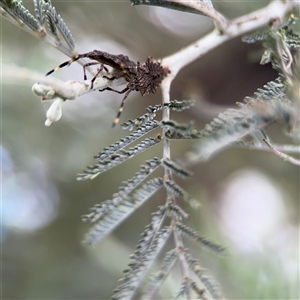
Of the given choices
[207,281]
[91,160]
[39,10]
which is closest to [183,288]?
[207,281]

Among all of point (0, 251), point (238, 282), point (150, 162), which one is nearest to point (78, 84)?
point (150, 162)

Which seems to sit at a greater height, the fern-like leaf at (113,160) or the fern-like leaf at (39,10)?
the fern-like leaf at (39,10)

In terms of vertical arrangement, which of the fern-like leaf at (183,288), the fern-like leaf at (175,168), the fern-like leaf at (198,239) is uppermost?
the fern-like leaf at (175,168)

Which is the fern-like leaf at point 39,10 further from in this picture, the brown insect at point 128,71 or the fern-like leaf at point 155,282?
the fern-like leaf at point 155,282

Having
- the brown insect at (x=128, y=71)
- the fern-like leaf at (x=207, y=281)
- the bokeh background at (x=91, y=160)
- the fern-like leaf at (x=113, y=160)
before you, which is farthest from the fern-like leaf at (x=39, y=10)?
the bokeh background at (x=91, y=160)

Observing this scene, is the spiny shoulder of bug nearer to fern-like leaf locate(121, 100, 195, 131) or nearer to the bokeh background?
fern-like leaf locate(121, 100, 195, 131)

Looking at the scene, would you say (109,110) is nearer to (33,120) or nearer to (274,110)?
(33,120)
